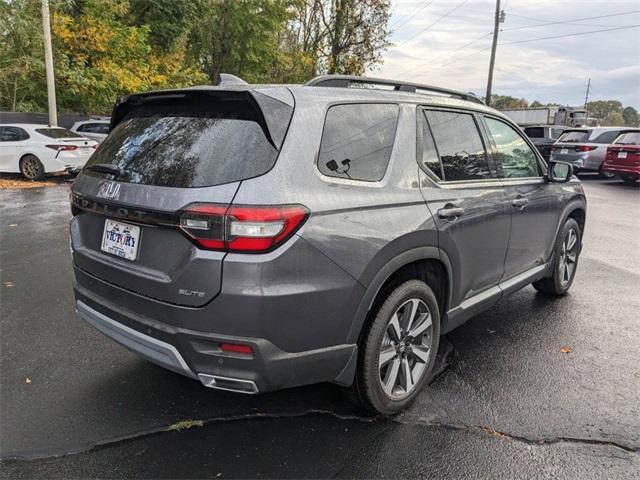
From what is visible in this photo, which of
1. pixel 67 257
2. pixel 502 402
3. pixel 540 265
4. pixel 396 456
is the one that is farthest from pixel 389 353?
pixel 67 257

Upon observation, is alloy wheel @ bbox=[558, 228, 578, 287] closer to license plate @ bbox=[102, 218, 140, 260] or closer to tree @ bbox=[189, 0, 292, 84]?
license plate @ bbox=[102, 218, 140, 260]

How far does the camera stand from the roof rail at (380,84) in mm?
2840

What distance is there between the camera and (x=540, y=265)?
454cm

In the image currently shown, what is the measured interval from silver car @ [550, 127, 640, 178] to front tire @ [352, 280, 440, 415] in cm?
1588

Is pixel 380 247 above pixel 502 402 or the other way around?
above

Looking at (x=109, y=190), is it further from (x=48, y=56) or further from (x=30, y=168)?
(x=48, y=56)

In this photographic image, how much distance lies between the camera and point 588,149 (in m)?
16.8

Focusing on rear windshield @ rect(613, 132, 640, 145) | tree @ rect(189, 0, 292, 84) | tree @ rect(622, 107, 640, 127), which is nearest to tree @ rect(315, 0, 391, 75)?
tree @ rect(189, 0, 292, 84)

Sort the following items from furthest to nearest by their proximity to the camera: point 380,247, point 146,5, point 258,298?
point 146,5 → point 380,247 → point 258,298

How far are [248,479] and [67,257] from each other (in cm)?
468

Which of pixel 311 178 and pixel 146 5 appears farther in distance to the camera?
pixel 146 5

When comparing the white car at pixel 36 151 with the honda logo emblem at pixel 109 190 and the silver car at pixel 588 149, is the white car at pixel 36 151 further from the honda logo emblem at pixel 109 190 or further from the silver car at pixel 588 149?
the silver car at pixel 588 149

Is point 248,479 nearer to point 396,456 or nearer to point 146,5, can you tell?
point 396,456

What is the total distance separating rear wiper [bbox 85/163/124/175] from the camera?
2.70 m
